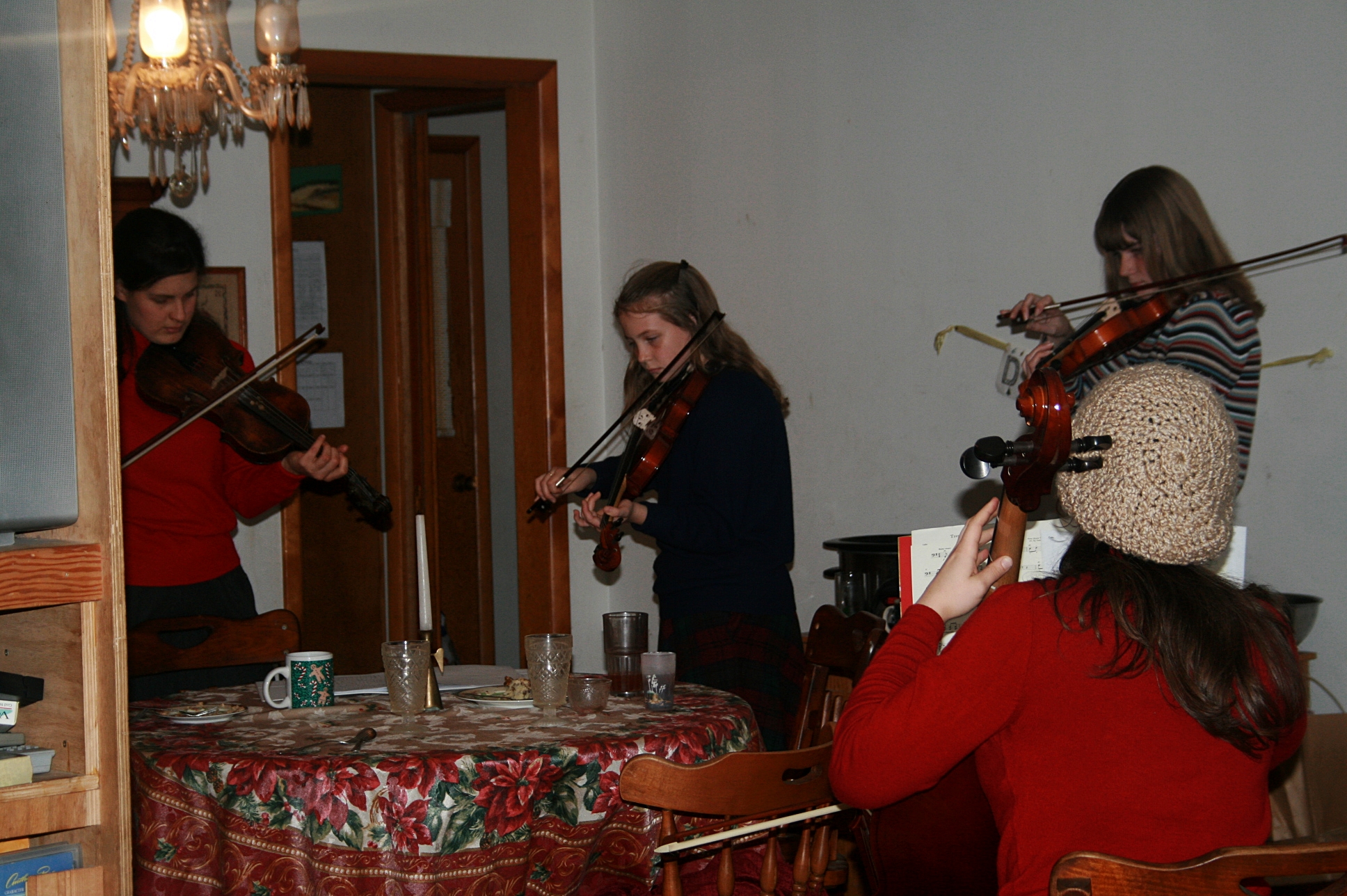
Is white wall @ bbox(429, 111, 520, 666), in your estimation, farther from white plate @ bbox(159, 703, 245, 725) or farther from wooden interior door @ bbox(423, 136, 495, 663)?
white plate @ bbox(159, 703, 245, 725)

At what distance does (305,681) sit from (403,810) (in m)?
0.48

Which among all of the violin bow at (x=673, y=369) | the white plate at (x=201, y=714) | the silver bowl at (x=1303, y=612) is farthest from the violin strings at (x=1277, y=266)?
the white plate at (x=201, y=714)

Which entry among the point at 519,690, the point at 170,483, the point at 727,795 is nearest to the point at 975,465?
the point at 727,795

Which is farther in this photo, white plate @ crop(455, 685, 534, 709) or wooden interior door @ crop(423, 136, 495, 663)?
wooden interior door @ crop(423, 136, 495, 663)

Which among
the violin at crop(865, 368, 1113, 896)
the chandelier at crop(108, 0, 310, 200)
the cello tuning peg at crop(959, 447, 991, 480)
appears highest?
the chandelier at crop(108, 0, 310, 200)

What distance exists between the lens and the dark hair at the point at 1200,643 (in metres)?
1.17

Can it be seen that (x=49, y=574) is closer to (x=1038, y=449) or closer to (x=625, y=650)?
(x=1038, y=449)

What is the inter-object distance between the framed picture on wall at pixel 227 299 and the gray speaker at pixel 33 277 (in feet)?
8.89

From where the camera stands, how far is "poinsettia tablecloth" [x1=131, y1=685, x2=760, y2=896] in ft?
4.81

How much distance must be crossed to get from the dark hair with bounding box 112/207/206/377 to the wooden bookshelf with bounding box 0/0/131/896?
1.80 metres

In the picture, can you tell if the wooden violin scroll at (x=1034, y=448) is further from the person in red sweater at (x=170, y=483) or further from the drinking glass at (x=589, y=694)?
the person in red sweater at (x=170, y=483)

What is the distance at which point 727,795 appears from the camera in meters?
1.42

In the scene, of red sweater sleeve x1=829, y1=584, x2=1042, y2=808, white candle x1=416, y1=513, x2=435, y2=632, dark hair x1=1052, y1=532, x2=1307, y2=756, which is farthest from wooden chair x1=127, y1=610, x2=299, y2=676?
dark hair x1=1052, y1=532, x2=1307, y2=756

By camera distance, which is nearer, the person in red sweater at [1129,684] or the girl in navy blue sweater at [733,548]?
the person in red sweater at [1129,684]
